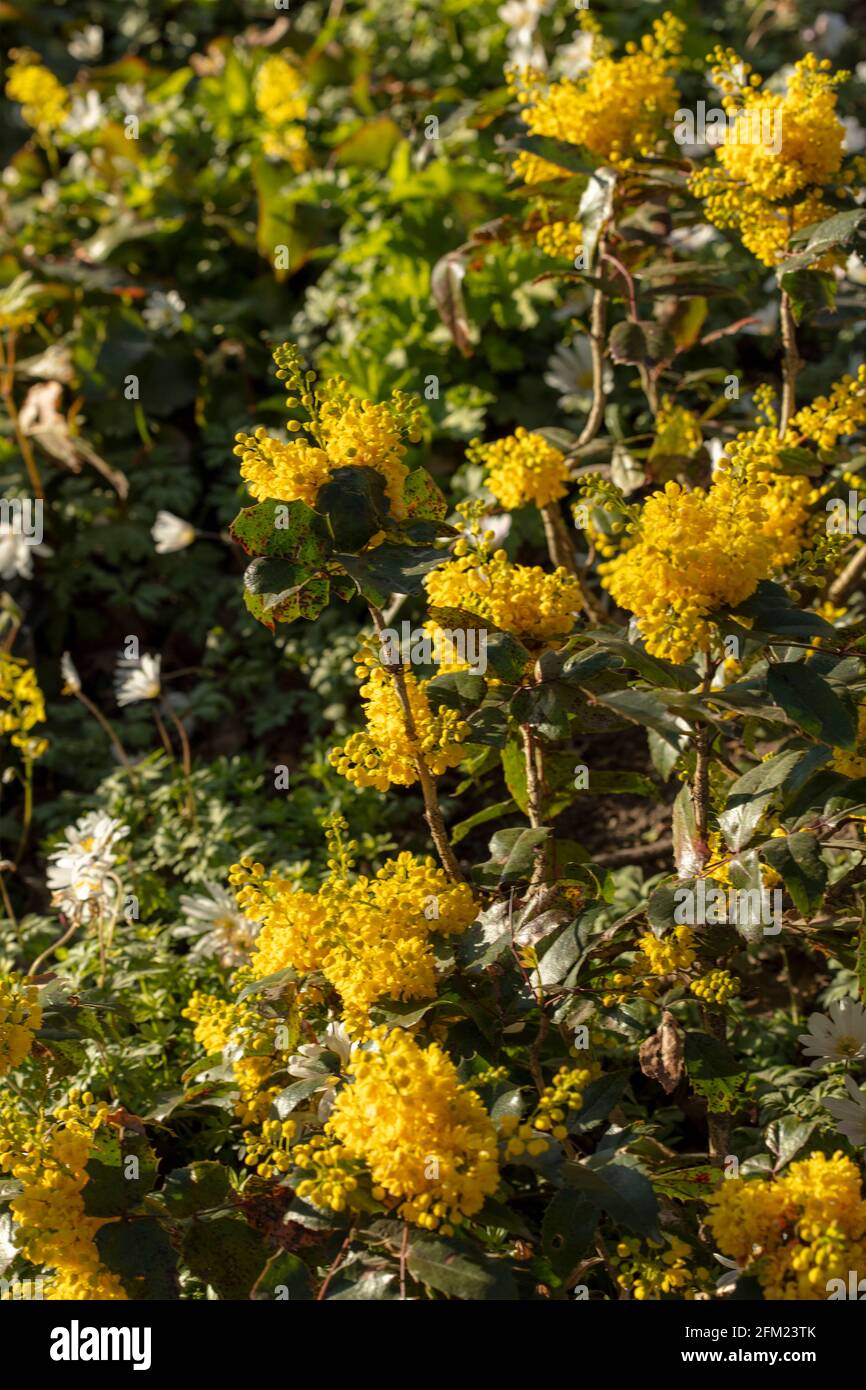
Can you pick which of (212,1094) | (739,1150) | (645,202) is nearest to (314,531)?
(212,1094)

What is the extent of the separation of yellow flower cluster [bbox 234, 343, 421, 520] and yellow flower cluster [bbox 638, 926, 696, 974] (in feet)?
2.16

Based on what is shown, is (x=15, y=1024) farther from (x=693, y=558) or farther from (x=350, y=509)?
(x=693, y=558)

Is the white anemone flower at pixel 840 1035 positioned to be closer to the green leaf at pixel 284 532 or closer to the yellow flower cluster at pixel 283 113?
the green leaf at pixel 284 532

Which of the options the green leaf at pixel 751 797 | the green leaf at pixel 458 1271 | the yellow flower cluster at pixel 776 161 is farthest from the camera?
the yellow flower cluster at pixel 776 161

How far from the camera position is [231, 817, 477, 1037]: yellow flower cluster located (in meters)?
1.77

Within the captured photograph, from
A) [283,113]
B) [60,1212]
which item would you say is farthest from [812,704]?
[283,113]

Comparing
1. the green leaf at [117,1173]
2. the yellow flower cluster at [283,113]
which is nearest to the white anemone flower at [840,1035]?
the green leaf at [117,1173]

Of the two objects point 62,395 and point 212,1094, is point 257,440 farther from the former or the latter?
point 62,395

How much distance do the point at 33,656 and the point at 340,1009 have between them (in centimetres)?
220

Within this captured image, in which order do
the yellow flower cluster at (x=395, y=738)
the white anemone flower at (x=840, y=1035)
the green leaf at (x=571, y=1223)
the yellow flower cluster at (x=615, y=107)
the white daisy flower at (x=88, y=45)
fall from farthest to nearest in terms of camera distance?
the white daisy flower at (x=88, y=45), the yellow flower cluster at (x=615, y=107), the white anemone flower at (x=840, y=1035), the yellow flower cluster at (x=395, y=738), the green leaf at (x=571, y=1223)

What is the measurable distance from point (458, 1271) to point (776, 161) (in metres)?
1.75

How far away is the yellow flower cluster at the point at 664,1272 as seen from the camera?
1.64 metres

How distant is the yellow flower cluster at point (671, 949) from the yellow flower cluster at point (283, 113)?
342 centimetres

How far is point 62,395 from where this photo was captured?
166 inches
